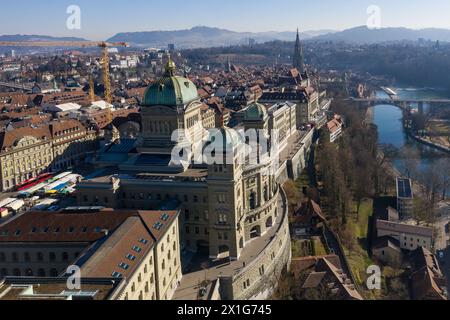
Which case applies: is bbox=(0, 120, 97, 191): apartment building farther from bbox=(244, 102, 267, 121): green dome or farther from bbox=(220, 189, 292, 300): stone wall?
bbox=(220, 189, 292, 300): stone wall

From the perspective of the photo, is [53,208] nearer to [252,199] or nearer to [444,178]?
[252,199]

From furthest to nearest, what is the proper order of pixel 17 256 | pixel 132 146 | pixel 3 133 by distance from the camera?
pixel 3 133
pixel 132 146
pixel 17 256

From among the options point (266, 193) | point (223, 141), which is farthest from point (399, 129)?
point (223, 141)

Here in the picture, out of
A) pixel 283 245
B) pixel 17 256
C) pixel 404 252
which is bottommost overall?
pixel 404 252
